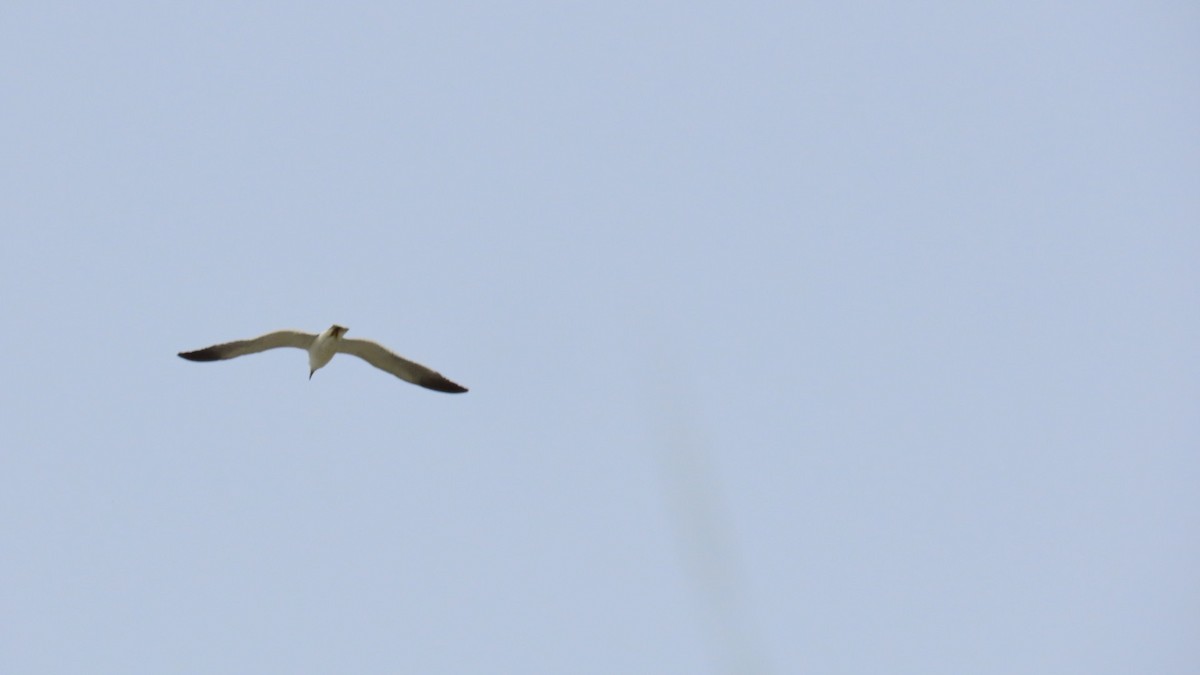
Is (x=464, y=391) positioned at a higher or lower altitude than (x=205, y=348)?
lower

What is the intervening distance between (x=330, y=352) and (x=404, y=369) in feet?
5.08

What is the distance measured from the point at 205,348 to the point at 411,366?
3.50 m

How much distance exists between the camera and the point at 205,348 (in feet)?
77.8

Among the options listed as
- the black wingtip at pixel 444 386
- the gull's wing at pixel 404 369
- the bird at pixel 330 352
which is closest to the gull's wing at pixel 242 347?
the bird at pixel 330 352

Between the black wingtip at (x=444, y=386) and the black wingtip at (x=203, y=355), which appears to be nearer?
the black wingtip at (x=203, y=355)

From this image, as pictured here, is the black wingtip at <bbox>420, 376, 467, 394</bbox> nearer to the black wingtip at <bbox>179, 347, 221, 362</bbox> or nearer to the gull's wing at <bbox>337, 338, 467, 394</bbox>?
the gull's wing at <bbox>337, 338, 467, 394</bbox>

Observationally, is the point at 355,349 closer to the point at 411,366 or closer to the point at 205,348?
the point at 411,366

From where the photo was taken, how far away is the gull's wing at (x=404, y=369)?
2377 centimetres

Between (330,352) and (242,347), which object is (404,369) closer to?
(330,352)

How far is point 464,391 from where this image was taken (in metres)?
24.2

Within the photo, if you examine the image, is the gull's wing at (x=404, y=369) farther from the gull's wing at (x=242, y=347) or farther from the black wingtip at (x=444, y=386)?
the gull's wing at (x=242, y=347)

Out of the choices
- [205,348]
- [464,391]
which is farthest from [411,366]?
[205,348]

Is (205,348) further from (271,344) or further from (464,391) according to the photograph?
(464,391)

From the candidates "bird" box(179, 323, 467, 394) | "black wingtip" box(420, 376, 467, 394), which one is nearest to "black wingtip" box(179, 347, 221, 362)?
"bird" box(179, 323, 467, 394)
